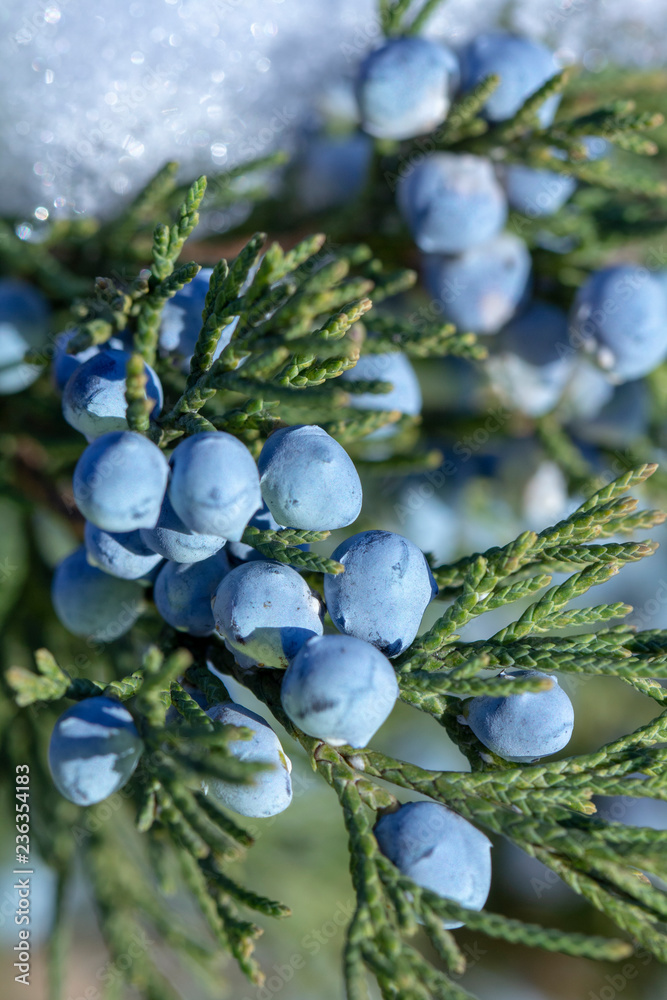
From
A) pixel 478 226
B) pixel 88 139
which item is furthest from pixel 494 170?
pixel 88 139

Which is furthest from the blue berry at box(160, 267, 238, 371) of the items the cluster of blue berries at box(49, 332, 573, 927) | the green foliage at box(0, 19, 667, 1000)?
the cluster of blue berries at box(49, 332, 573, 927)

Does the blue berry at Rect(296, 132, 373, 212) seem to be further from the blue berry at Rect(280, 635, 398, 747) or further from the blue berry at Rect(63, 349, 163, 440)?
the blue berry at Rect(280, 635, 398, 747)

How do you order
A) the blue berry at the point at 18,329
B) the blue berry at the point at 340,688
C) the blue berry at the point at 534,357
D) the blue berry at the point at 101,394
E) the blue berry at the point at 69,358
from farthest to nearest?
the blue berry at the point at 534,357
the blue berry at the point at 18,329
the blue berry at the point at 69,358
the blue berry at the point at 101,394
the blue berry at the point at 340,688

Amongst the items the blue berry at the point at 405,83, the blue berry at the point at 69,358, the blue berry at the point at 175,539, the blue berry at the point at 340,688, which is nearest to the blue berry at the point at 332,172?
the blue berry at the point at 405,83

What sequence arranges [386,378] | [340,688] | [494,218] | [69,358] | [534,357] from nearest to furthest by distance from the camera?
[340,688] → [69,358] → [386,378] → [494,218] → [534,357]

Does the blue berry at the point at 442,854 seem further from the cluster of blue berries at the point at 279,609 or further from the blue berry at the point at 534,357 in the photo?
the blue berry at the point at 534,357

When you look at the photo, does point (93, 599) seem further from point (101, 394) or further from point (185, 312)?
point (185, 312)

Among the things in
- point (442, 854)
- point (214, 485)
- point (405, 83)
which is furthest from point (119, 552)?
point (405, 83)

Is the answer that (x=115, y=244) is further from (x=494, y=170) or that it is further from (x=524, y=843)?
(x=524, y=843)
